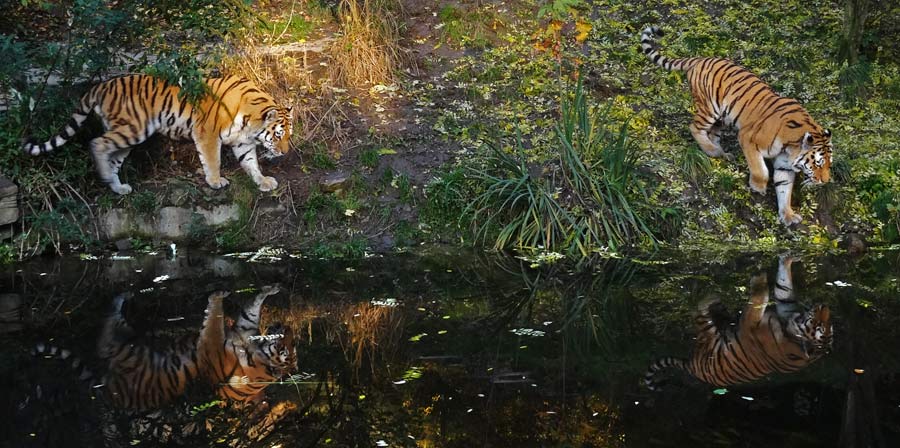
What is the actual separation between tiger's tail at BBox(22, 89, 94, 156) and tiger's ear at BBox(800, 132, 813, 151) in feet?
20.5

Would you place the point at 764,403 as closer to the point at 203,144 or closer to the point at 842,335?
the point at 842,335

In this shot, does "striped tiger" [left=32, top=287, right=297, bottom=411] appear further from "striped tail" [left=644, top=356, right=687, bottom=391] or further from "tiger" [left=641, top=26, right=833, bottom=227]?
"tiger" [left=641, top=26, right=833, bottom=227]

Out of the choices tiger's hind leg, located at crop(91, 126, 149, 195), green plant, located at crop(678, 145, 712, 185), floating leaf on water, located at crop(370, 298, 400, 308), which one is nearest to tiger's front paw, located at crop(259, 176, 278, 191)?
tiger's hind leg, located at crop(91, 126, 149, 195)

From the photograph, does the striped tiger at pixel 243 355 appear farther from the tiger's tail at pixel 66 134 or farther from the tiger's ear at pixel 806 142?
the tiger's ear at pixel 806 142

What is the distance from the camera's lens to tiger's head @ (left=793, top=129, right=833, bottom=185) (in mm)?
7805

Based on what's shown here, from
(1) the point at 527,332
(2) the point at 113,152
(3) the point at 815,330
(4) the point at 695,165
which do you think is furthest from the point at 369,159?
(3) the point at 815,330

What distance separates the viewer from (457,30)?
1094 centimetres

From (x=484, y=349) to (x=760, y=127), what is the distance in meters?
4.08

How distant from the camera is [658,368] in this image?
16.9ft

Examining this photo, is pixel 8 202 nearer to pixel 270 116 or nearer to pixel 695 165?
pixel 270 116

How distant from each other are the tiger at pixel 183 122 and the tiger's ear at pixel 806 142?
182 inches

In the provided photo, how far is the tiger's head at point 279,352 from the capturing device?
16.9 feet

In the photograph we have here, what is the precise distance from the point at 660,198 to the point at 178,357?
15.3 feet

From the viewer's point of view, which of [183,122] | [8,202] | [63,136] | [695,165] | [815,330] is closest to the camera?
[815,330]
